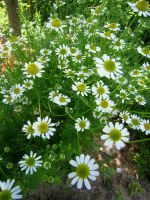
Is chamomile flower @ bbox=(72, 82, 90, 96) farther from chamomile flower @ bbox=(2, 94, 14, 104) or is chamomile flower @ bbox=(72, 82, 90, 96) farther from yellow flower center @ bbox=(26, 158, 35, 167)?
yellow flower center @ bbox=(26, 158, 35, 167)

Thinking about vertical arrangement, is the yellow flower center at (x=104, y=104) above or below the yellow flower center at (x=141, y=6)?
below

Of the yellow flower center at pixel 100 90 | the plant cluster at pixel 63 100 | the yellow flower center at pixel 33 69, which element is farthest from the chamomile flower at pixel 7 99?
the yellow flower center at pixel 100 90

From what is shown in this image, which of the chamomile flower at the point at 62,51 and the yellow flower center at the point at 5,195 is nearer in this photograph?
the yellow flower center at the point at 5,195

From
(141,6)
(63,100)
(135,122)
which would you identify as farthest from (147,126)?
(141,6)

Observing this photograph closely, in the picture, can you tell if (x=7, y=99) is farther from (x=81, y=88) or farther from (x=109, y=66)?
(x=109, y=66)

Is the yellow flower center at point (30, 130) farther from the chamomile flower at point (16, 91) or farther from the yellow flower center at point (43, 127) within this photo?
the chamomile flower at point (16, 91)

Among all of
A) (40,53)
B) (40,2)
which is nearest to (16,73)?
(40,53)
